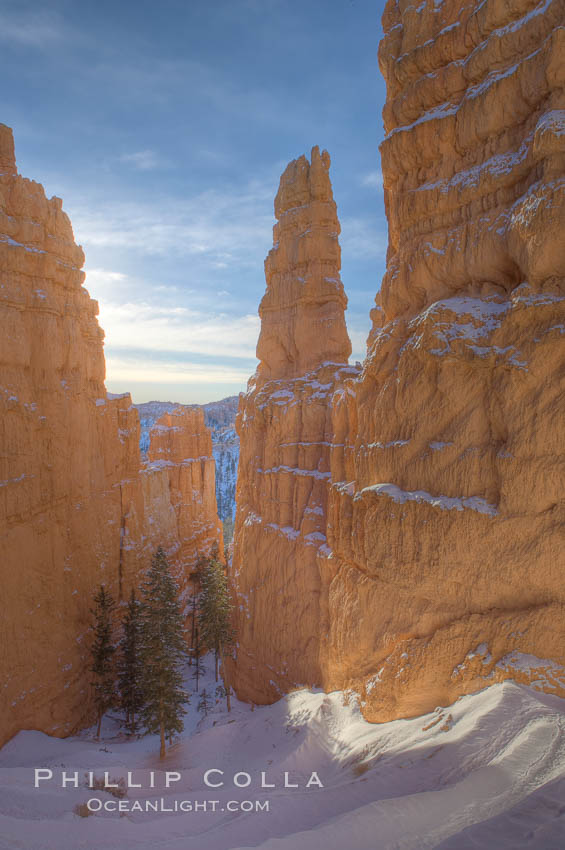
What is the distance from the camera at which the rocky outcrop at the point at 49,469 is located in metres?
20.9

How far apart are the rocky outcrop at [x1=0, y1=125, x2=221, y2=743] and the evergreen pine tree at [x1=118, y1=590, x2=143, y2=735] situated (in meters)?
2.05

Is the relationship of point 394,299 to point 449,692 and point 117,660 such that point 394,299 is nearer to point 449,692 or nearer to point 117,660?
point 449,692

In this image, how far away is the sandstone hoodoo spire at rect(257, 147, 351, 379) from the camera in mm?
24359

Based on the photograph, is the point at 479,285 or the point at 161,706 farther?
the point at 161,706

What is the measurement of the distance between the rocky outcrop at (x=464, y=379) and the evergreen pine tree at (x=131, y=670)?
48.4 ft

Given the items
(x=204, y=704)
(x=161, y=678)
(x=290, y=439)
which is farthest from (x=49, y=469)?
(x=204, y=704)

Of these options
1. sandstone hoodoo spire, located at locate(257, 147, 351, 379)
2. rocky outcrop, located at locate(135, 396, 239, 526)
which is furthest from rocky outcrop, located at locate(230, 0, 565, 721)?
rocky outcrop, located at locate(135, 396, 239, 526)

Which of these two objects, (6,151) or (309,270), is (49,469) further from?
(309,270)

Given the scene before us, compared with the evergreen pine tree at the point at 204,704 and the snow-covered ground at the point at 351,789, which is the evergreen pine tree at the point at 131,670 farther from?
the snow-covered ground at the point at 351,789

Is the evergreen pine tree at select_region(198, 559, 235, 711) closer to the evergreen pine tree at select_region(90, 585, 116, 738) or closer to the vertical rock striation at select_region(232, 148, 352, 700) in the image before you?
the vertical rock striation at select_region(232, 148, 352, 700)

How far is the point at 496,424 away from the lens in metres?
11.1

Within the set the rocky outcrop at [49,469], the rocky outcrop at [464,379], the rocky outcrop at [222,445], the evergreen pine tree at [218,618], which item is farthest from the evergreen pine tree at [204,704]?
the rocky outcrop at [222,445]

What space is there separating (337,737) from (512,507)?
9.45m

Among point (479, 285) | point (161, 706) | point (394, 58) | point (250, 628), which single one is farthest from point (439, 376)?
point (161, 706)
